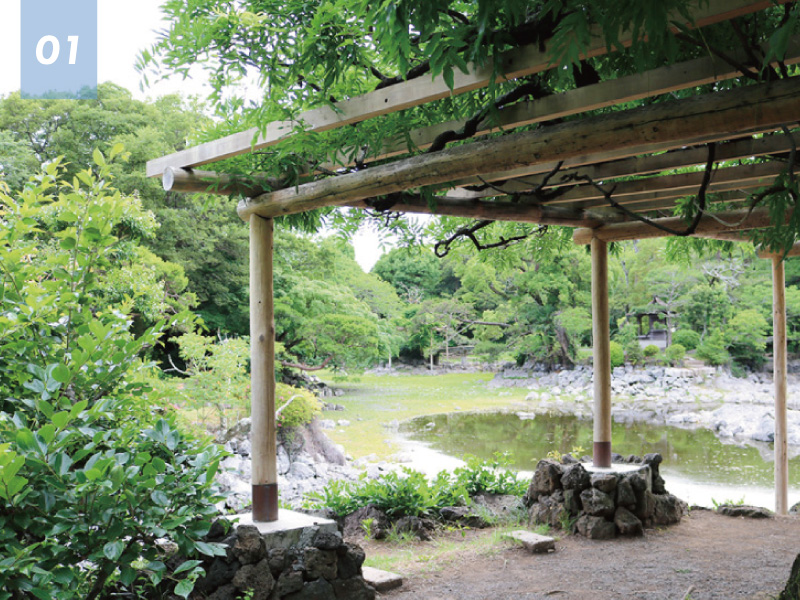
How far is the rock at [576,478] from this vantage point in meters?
4.67

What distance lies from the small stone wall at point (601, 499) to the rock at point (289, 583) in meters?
2.35

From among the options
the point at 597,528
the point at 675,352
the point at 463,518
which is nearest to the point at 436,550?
the point at 463,518

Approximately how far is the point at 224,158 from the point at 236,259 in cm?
826

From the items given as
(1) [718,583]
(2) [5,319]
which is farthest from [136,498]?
(1) [718,583]

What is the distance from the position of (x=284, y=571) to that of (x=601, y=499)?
2515mm

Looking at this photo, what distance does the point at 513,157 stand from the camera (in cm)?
240

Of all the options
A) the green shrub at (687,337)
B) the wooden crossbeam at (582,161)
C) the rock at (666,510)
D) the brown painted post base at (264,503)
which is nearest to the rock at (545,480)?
the rock at (666,510)

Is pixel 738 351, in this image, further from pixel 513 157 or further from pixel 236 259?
pixel 513 157

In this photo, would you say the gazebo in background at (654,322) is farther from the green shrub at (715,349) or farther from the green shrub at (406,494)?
the green shrub at (406,494)

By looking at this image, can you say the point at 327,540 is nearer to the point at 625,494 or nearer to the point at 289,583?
the point at 289,583

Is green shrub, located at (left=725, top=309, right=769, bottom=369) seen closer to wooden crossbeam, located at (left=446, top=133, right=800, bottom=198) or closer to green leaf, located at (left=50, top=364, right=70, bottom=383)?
wooden crossbeam, located at (left=446, top=133, right=800, bottom=198)

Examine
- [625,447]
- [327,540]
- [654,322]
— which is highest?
[654,322]

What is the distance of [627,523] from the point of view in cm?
452

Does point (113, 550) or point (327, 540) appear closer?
point (113, 550)
